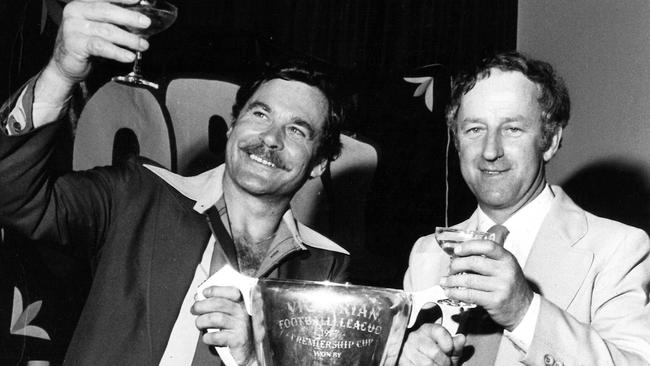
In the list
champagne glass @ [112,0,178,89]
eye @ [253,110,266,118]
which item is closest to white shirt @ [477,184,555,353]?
eye @ [253,110,266,118]

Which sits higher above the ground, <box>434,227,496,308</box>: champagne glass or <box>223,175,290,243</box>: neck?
<box>434,227,496,308</box>: champagne glass

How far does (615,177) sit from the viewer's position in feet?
9.12

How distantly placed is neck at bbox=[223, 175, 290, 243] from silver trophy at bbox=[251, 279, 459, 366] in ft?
3.68

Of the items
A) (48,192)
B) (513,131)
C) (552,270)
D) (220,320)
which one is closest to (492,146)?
(513,131)

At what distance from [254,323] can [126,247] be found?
90cm

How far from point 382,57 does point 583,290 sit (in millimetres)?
1988

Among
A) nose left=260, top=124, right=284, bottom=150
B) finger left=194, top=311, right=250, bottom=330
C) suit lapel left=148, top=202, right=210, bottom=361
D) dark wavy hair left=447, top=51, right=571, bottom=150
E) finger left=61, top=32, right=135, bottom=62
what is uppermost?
finger left=61, top=32, right=135, bottom=62

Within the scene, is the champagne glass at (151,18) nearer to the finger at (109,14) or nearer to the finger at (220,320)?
the finger at (109,14)

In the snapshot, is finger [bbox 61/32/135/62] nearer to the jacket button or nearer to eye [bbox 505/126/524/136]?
the jacket button

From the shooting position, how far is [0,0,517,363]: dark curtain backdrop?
2854 mm

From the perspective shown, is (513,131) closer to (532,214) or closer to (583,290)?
(532,214)

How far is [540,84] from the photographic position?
1896mm

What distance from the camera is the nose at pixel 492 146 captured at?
69.9 inches

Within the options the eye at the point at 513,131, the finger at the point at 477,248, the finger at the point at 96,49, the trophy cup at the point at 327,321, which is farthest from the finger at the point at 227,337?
the eye at the point at 513,131
